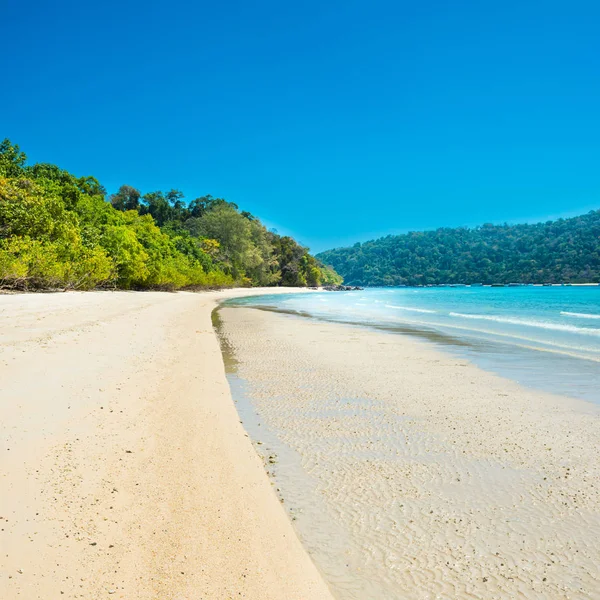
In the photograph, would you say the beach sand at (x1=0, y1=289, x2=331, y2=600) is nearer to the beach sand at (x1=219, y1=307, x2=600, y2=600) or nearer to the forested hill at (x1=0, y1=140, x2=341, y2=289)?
the beach sand at (x1=219, y1=307, x2=600, y2=600)

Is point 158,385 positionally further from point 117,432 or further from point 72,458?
point 72,458

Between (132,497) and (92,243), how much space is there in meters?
41.9

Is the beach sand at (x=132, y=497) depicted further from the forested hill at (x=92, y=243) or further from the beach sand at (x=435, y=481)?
the forested hill at (x=92, y=243)

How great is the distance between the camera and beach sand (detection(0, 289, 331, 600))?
9.26 feet

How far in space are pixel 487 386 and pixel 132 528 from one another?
749cm

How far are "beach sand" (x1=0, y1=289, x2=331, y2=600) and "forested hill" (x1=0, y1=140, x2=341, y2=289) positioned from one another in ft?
83.5

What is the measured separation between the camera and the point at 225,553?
3.21 meters

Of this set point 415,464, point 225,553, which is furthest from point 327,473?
point 225,553

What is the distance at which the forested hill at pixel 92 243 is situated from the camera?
1219 inches

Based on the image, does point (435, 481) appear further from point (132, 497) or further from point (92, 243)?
point (92, 243)

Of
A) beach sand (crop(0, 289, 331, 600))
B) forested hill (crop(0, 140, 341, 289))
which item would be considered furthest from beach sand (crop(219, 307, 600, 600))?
forested hill (crop(0, 140, 341, 289))

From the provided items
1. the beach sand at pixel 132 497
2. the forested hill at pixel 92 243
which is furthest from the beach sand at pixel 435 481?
the forested hill at pixel 92 243

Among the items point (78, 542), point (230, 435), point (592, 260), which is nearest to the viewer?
point (78, 542)

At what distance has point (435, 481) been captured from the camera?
15.3 feet
